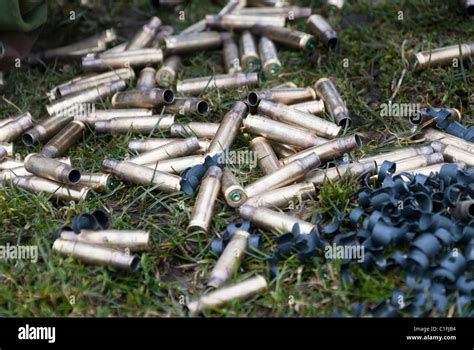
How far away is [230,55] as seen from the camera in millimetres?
8641

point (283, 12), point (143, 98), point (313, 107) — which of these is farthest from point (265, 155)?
point (283, 12)

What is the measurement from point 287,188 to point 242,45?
9.50ft

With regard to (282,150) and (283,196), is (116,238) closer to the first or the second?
(283,196)

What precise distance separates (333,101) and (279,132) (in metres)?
0.84

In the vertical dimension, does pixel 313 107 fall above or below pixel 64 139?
above

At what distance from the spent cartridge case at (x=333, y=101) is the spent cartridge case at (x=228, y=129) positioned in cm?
88

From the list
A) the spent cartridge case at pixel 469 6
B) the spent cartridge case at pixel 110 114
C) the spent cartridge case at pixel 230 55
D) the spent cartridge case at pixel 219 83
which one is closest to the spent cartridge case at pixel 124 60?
the spent cartridge case at pixel 219 83

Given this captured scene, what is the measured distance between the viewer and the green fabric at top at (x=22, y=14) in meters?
7.96

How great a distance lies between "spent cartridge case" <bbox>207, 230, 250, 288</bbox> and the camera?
18.7ft

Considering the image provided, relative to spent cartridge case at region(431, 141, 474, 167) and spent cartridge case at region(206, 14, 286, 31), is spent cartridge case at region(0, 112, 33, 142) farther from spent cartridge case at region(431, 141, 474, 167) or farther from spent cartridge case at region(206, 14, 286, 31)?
spent cartridge case at region(431, 141, 474, 167)

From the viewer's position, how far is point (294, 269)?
18.9ft

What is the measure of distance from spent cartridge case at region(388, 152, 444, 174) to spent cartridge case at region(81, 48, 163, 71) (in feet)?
10.4
